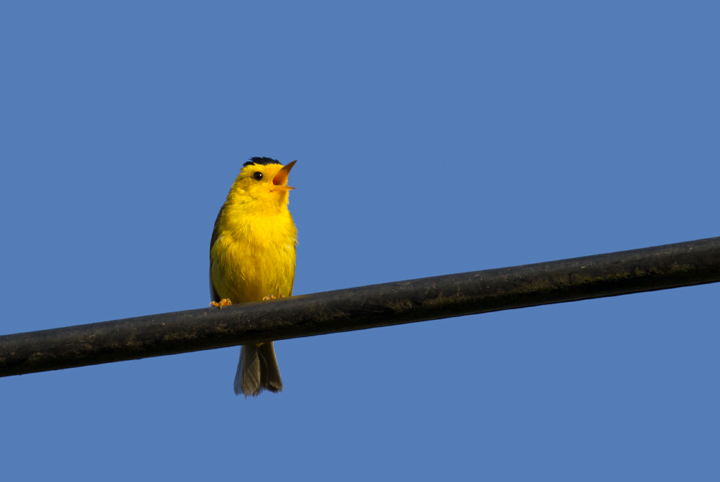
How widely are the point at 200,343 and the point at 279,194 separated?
403cm

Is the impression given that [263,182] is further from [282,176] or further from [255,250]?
[255,250]

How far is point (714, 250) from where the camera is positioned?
Answer: 4086 millimetres

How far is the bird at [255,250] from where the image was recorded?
26.9ft

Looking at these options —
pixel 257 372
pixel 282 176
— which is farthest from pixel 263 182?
pixel 257 372

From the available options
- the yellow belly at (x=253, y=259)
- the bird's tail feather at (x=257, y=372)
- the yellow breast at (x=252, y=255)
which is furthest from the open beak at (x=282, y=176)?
the bird's tail feather at (x=257, y=372)

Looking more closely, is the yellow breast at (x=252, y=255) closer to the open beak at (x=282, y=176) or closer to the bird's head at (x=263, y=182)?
the bird's head at (x=263, y=182)

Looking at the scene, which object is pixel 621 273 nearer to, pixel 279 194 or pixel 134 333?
pixel 134 333

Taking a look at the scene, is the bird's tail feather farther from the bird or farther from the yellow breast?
the yellow breast

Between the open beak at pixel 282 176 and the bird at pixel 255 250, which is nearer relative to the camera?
the bird at pixel 255 250

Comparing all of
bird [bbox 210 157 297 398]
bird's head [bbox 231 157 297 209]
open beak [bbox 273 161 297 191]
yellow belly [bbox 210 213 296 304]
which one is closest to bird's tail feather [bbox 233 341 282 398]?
bird [bbox 210 157 297 398]

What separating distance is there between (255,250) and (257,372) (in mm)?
1438

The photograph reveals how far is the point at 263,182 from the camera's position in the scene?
28.7 feet

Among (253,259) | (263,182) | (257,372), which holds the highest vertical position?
(263,182)

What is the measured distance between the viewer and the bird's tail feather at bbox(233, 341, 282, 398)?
29.0 feet
